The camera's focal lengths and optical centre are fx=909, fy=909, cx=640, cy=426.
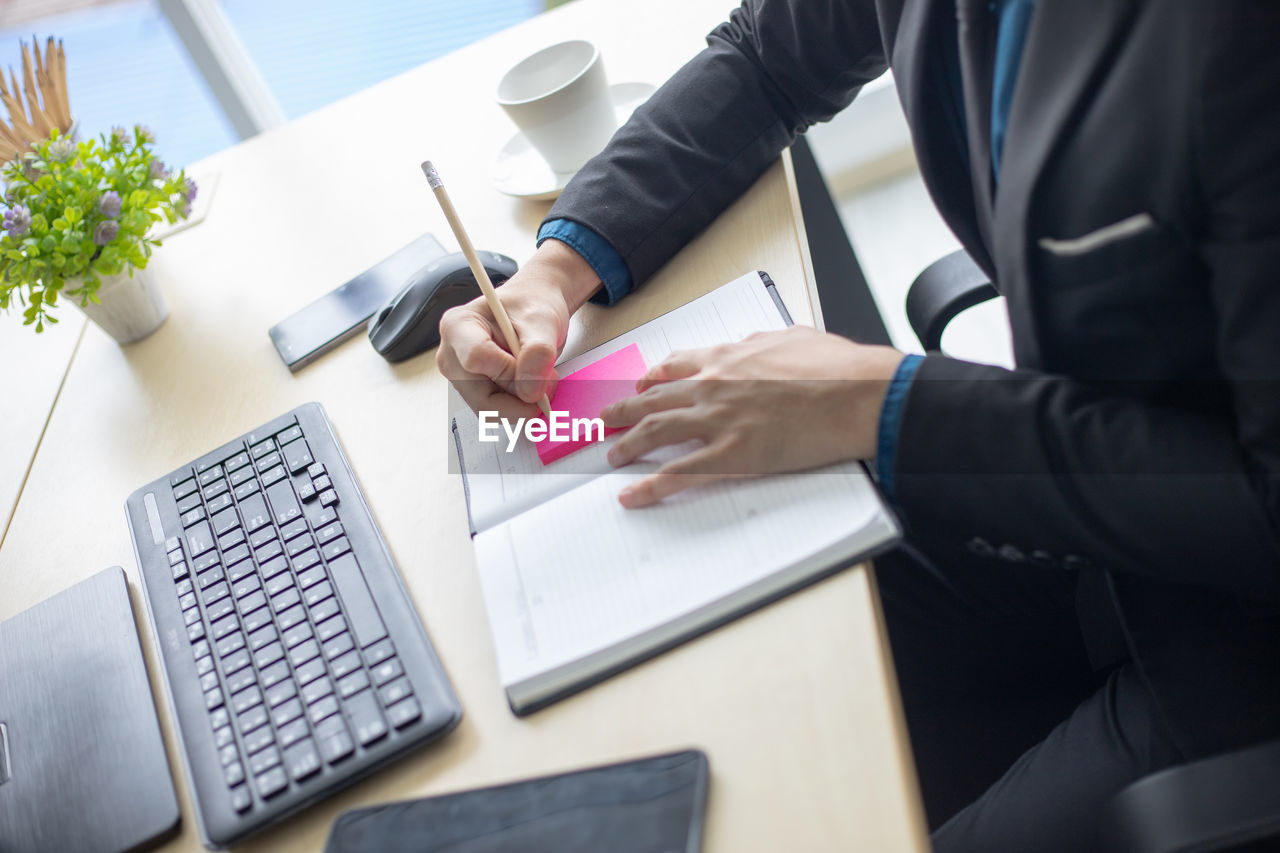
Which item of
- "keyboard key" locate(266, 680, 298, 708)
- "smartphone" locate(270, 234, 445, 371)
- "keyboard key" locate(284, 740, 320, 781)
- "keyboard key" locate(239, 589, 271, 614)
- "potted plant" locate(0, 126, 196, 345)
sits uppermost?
"potted plant" locate(0, 126, 196, 345)

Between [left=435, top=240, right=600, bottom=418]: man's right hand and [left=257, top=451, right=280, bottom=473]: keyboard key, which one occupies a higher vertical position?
[left=435, top=240, right=600, bottom=418]: man's right hand

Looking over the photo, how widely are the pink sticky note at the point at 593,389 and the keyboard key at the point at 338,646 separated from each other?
0.18 metres

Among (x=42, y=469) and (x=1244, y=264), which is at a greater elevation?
(x=42, y=469)

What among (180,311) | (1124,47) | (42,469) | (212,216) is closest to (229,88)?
(212,216)

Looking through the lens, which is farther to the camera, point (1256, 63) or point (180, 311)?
point (180, 311)

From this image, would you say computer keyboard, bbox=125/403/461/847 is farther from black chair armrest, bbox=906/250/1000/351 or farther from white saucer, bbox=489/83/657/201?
black chair armrest, bbox=906/250/1000/351

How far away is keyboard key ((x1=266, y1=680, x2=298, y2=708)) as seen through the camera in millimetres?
560

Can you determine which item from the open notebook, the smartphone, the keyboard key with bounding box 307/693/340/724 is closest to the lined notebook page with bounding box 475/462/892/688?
the open notebook

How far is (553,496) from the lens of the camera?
623 millimetres

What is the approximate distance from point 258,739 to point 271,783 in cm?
3

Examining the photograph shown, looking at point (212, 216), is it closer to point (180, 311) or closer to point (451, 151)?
point (180, 311)

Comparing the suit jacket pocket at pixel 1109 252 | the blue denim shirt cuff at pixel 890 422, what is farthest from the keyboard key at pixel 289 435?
the suit jacket pocket at pixel 1109 252

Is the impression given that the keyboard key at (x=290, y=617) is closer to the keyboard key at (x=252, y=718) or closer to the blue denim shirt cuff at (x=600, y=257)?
the keyboard key at (x=252, y=718)

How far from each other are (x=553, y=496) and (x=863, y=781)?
281 millimetres
